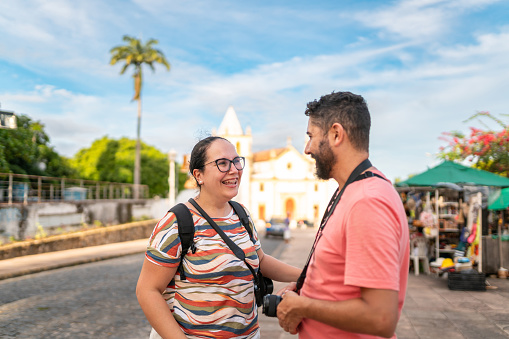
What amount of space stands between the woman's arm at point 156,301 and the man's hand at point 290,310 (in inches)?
23.8

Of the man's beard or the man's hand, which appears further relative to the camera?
the man's beard

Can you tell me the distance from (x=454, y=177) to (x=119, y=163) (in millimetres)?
40057

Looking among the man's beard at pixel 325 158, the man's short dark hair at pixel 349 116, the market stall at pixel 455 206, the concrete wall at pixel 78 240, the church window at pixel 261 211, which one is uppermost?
the man's short dark hair at pixel 349 116

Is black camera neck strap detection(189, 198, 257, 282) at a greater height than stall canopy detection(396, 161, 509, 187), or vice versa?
stall canopy detection(396, 161, 509, 187)

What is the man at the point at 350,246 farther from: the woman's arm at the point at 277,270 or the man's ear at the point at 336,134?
the woman's arm at the point at 277,270

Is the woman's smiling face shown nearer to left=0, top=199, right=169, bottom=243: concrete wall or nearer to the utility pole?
the utility pole

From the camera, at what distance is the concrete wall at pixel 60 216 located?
14703mm

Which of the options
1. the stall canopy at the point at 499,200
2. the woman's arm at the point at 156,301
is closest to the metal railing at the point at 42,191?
the stall canopy at the point at 499,200

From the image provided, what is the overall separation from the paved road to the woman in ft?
13.4

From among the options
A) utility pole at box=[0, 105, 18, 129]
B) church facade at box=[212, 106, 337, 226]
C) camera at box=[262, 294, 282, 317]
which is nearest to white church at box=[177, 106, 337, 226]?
church facade at box=[212, 106, 337, 226]

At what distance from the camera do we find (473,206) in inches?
401

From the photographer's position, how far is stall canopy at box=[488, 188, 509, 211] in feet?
32.3

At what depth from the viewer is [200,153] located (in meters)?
2.37

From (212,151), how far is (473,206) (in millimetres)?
9703
